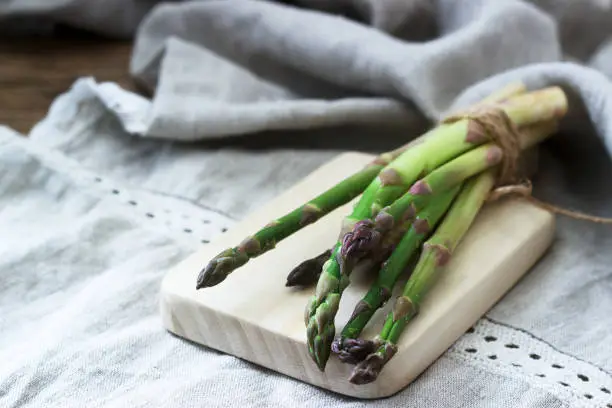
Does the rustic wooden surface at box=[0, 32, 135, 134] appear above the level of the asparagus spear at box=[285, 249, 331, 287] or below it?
below

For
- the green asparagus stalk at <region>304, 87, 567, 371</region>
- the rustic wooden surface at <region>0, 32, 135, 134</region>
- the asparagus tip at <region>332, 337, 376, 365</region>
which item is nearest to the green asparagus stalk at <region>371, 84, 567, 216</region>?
the green asparagus stalk at <region>304, 87, 567, 371</region>

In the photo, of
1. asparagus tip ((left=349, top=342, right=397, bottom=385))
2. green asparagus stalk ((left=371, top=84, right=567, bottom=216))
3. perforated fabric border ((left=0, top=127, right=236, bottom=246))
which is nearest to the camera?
asparagus tip ((left=349, top=342, right=397, bottom=385))

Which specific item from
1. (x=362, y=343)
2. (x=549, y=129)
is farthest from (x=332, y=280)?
(x=549, y=129)

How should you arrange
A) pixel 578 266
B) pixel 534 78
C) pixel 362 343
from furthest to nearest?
pixel 534 78
pixel 578 266
pixel 362 343

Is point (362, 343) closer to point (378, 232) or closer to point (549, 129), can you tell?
point (378, 232)

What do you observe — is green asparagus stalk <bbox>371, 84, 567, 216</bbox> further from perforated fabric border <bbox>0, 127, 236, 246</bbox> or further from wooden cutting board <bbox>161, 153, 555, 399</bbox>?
perforated fabric border <bbox>0, 127, 236, 246</bbox>
